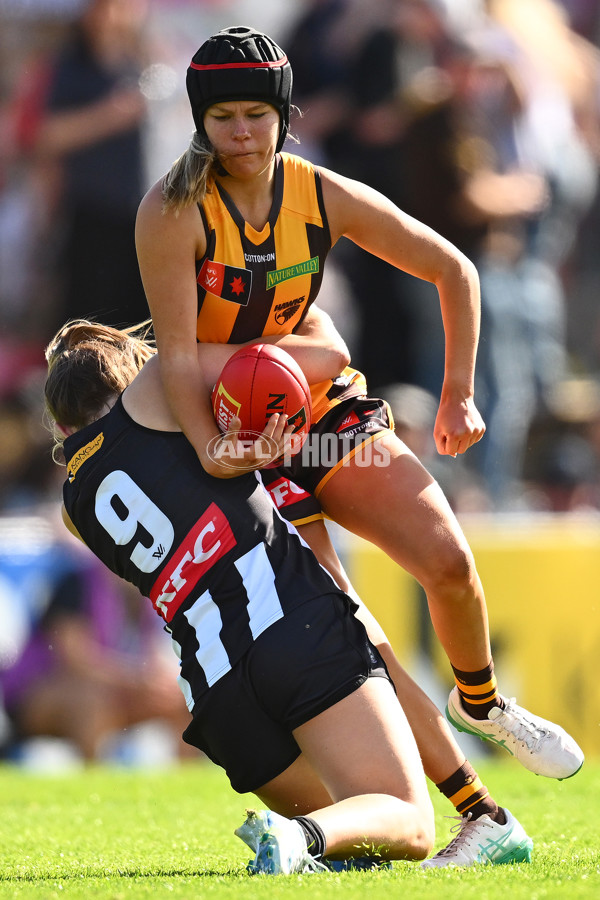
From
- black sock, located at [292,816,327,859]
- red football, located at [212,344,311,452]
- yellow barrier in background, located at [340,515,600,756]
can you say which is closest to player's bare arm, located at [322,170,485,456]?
red football, located at [212,344,311,452]

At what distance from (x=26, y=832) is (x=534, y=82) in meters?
8.30

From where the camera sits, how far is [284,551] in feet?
11.9

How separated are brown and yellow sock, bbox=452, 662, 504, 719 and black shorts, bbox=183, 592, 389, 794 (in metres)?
0.60

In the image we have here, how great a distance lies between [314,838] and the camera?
3168mm

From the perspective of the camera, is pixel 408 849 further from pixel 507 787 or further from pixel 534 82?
pixel 534 82

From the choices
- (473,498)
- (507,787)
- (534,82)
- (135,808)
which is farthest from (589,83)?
(135,808)

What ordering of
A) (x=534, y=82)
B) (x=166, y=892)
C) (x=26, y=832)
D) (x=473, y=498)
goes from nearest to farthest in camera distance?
(x=166, y=892) → (x=26, y=832) → (x=473, y=498) → (x=534, y=82)

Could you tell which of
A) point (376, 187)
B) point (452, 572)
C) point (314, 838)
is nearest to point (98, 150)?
point (376, 187)

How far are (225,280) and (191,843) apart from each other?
204cm

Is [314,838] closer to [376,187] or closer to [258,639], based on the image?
[258,639]

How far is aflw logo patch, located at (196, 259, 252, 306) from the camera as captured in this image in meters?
3.72

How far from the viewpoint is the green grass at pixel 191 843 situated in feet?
10.1

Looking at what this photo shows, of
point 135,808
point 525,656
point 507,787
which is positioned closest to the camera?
point 135,808

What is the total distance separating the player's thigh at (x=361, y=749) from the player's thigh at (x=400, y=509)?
1.80ft
